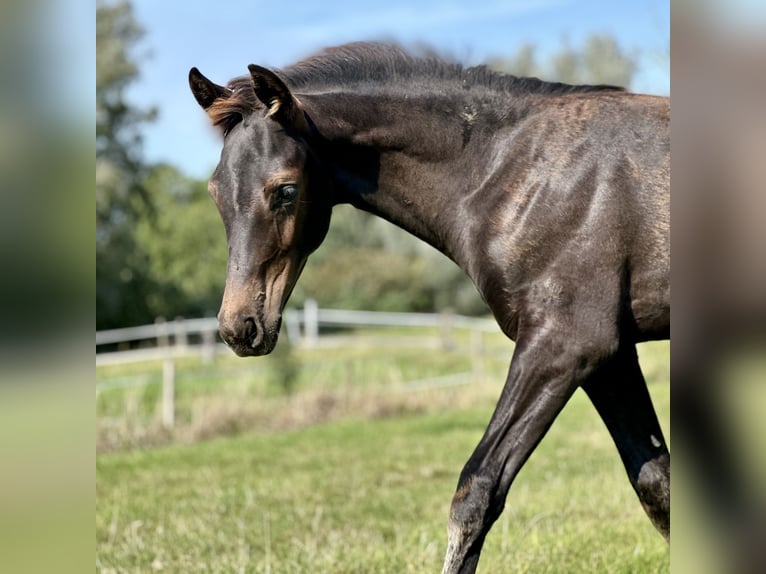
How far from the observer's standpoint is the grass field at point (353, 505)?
176 inches

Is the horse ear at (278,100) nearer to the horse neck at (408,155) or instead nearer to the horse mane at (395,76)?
the horse neck at (408,155)

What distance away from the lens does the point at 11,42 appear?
123cm

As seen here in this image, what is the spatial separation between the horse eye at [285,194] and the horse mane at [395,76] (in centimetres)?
55

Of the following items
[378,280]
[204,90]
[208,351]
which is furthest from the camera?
[378,280]

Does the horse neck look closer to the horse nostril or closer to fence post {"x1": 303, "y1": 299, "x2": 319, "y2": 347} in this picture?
the horse nostril

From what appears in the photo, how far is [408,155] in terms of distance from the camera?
338cm

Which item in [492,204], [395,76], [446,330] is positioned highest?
[395,76]

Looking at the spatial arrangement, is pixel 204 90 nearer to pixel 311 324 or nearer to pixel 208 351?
Answer: pixel 208 351

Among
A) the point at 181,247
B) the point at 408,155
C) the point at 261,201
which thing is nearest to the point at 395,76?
the point at 408,155

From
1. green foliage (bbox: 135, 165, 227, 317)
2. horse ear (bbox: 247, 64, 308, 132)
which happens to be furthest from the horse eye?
green foliage (bbox: 135, 165, 227, 317)

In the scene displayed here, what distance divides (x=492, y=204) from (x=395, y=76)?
73 centimetres

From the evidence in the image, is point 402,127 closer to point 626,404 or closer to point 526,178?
point 526,178

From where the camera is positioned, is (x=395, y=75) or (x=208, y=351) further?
(x=208, y=351)

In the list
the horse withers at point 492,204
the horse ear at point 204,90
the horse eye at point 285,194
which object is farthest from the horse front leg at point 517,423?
the horse ear at point 204,90
